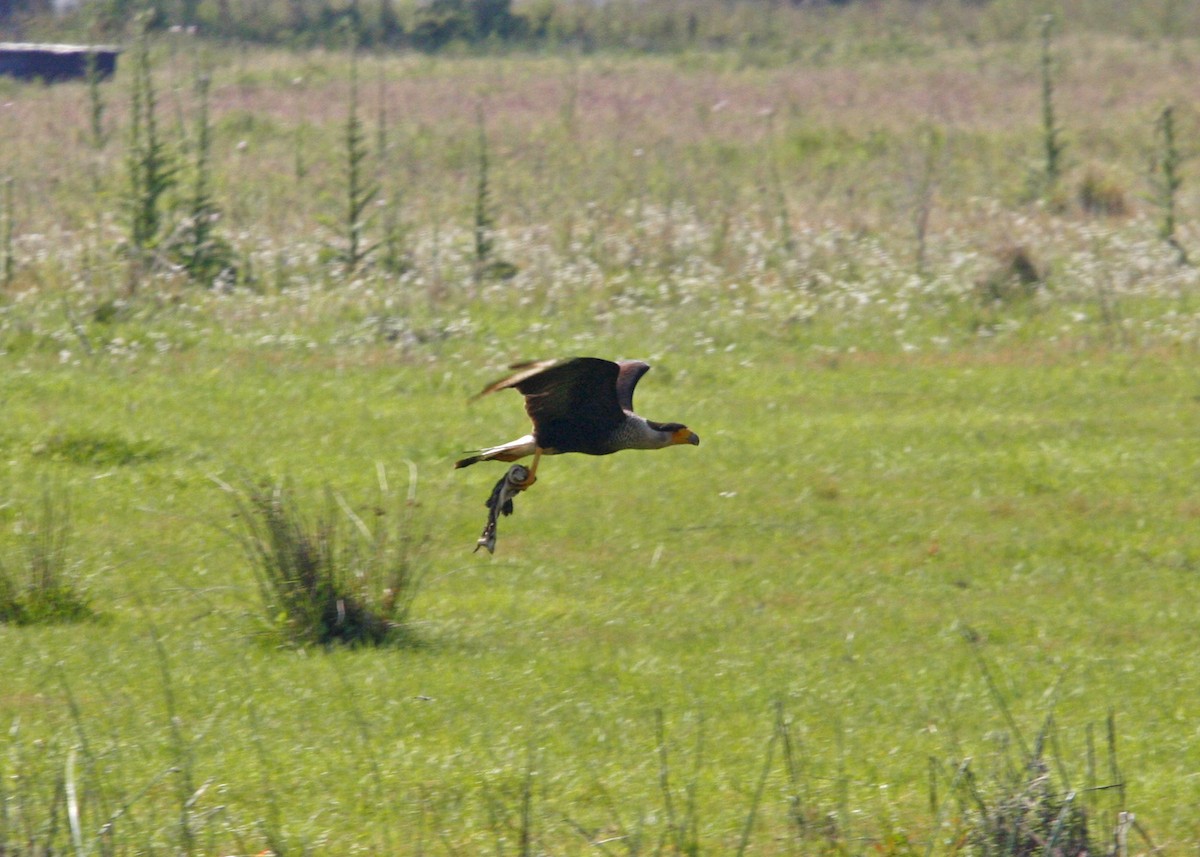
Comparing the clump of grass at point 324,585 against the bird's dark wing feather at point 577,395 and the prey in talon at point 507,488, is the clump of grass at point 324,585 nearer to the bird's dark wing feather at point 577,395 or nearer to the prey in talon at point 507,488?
the bird's dark wing feather at point 577,395

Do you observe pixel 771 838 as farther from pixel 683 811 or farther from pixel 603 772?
pixel 603 772

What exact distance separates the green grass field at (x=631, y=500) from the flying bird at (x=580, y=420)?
2.61ft

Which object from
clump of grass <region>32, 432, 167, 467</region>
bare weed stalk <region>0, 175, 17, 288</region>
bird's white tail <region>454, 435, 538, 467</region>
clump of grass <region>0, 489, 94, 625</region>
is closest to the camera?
bird's white tail <region>454, 435, 538, 467</region>

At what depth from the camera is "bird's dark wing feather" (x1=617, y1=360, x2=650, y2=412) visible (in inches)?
197

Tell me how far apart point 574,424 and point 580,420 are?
3cm

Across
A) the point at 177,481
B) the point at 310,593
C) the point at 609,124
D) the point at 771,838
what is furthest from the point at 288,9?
the point at 771,838

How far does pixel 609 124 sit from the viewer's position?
2322 centimetres

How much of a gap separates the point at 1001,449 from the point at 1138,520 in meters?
1.49

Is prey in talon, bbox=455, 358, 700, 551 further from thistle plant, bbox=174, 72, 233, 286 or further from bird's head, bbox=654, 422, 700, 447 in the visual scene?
thistle plant, bbox=174, 72, 233, 286

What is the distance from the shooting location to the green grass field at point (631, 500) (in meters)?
5.72

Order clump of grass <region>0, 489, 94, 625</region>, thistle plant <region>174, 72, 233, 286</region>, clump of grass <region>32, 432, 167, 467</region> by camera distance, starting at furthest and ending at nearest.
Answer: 1. thistle plant <region>174, 72, 233, 286</region>
2. clump of grass <region>32, 432, 167, 467</region>
3. clump of grass <region>0, 489, 94, 625</region>

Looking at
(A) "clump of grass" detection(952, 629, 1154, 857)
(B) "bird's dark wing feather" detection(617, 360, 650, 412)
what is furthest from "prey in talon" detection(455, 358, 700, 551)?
(A) "clump of grass" detection(952, 629, 1154, 857)

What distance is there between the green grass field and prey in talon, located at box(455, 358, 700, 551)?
0.75 meters

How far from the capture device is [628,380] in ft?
16.7
